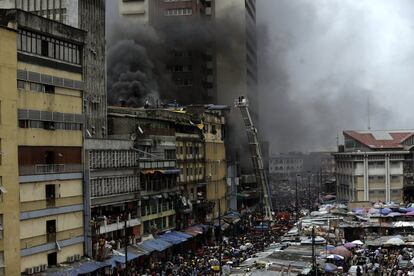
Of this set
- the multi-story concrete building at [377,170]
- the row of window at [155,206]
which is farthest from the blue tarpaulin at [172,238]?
the multi-story concrete building at [377,170]

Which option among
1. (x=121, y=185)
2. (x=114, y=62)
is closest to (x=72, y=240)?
(x=121, y=185)

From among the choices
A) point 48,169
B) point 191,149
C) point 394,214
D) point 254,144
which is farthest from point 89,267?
point 254,144

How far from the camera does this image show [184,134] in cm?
7844

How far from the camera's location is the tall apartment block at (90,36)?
197 ft

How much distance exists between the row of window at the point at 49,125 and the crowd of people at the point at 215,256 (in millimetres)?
11566

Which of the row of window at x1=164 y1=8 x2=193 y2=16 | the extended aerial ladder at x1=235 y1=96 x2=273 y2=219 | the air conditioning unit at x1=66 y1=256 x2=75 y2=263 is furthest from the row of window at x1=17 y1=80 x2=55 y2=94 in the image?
the row of window at x1=164 y1=8 x2=193 y2=16

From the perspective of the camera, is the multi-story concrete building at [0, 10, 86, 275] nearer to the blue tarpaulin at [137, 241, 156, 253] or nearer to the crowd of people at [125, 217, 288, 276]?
the crowd of people at [125, 217, 288, 276]

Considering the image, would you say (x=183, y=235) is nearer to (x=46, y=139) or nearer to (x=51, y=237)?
(x=51, y=237)

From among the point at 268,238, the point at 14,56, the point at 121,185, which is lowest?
the point at 268,238

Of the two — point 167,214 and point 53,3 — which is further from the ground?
point 53,3

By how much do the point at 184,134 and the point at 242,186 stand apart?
135ft

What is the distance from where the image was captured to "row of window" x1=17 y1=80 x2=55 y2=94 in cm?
4478

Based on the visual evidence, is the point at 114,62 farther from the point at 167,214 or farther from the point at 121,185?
the point at 121,185

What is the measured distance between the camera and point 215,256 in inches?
2485
